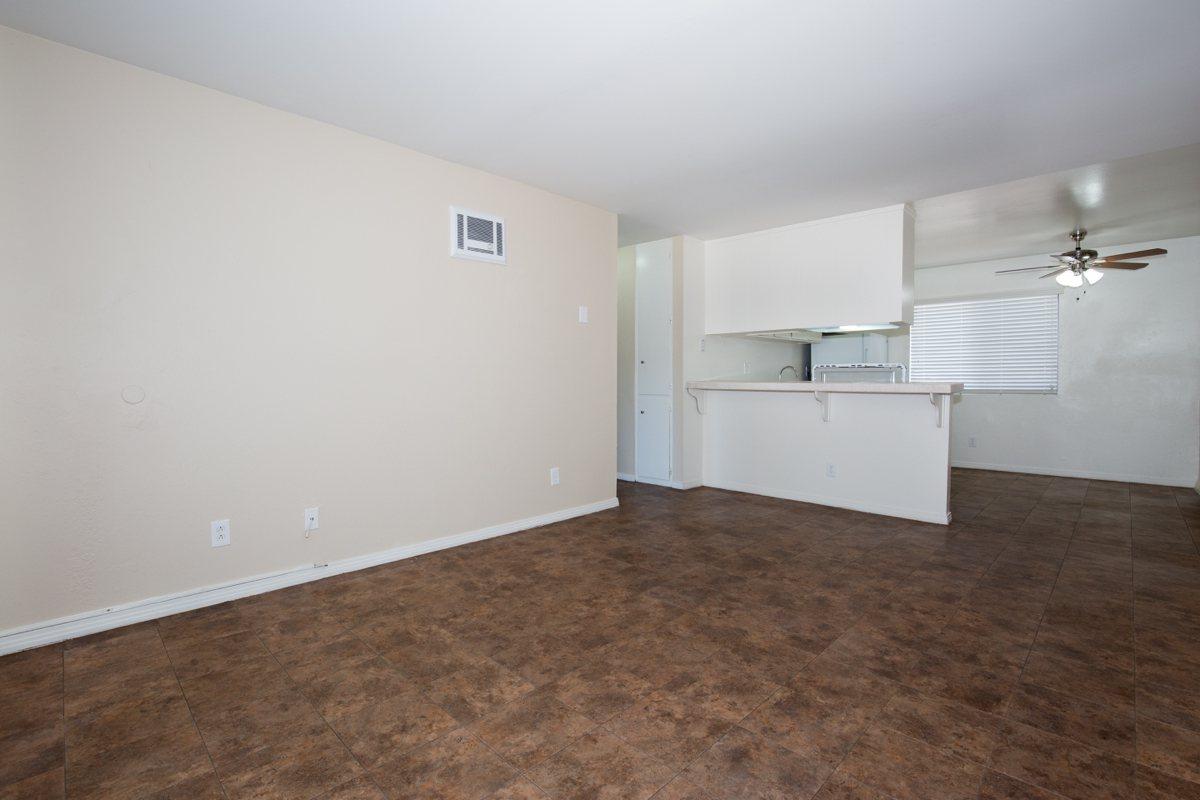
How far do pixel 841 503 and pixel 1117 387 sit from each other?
377cm

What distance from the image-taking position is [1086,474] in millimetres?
5852

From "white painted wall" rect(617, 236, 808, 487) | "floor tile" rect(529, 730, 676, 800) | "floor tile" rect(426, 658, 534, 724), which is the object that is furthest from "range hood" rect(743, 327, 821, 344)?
"floor tile" rect(529, 730, 676, 800)

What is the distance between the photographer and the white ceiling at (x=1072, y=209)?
3.63 metres

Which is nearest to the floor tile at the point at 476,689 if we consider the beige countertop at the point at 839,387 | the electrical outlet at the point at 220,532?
the electrical outlet at the point at 220,532

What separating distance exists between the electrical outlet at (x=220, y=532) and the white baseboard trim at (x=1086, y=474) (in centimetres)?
637

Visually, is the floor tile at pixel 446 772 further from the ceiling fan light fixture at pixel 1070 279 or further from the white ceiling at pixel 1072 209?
the ceiling fan light fixture at pixel 1070 279

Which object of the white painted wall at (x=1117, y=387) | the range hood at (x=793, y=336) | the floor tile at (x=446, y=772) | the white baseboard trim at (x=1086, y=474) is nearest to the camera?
the floor tile at (x=446, y=772)

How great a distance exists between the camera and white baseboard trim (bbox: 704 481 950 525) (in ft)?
13.3

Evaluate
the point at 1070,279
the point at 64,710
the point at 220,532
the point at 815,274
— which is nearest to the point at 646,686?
the point at 64,710

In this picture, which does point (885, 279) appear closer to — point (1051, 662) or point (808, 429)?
point (808, 429)

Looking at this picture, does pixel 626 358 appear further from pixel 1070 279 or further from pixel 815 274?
pixel 1070 279

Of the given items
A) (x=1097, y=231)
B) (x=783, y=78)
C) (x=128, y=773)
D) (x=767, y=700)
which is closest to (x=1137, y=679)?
(x=767, y=700)

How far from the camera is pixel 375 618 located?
2.42 metres

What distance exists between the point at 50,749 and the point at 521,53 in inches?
114
